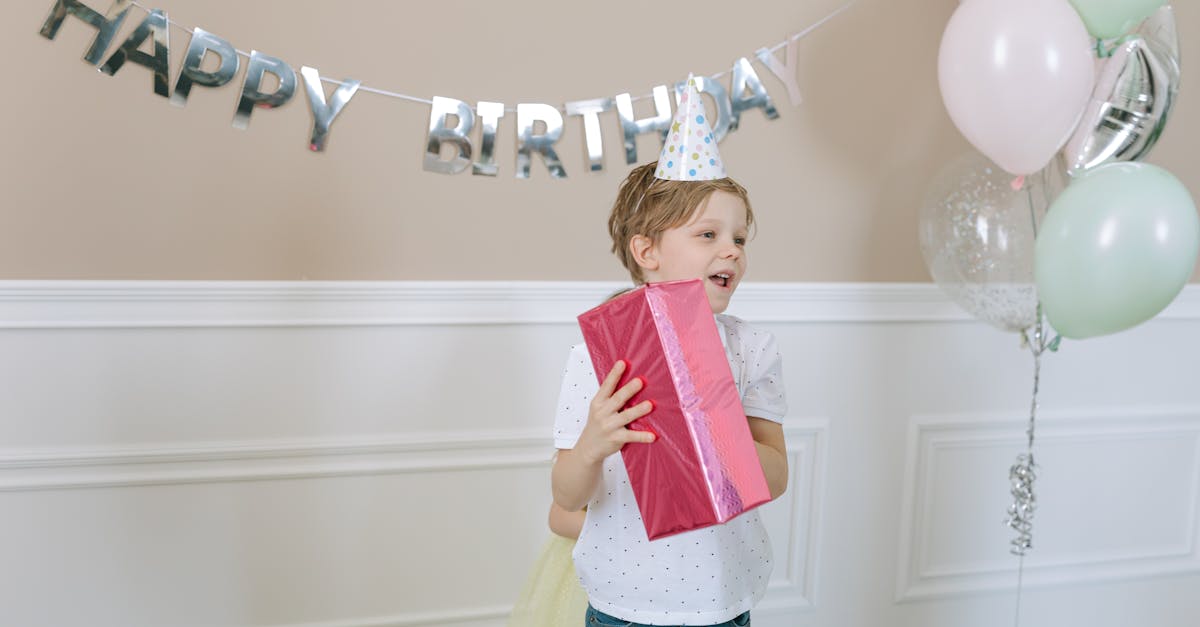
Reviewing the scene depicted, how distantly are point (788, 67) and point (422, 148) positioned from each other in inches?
29.3

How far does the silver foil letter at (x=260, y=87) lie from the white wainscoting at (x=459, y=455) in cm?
30

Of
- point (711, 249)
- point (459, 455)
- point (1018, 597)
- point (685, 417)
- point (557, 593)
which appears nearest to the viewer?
point (685, 417)

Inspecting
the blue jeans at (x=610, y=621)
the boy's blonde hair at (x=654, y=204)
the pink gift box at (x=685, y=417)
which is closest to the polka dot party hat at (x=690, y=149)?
the boy's blonde hair at (x=654, y=204)

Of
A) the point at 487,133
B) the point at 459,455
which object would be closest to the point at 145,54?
the point at 487,133

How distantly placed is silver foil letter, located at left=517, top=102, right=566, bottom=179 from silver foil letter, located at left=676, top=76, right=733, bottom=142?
9.9 inches

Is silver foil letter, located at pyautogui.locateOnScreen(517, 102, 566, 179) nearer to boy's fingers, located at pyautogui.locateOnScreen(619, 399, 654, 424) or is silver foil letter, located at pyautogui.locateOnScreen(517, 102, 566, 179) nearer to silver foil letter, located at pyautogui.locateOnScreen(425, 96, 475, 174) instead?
silver foil letter, located at pyautogui.locateOnScreen(425, 96, 475, 174)

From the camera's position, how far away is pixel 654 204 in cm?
132

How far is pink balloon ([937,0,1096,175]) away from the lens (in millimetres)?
1649

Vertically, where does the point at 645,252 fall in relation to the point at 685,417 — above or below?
above

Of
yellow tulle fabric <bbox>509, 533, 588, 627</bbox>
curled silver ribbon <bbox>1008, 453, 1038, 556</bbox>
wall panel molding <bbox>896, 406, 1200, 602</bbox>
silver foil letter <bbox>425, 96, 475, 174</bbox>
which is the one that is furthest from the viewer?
wall panel molding <bbox>896, 406, 1200, 602</bbox>

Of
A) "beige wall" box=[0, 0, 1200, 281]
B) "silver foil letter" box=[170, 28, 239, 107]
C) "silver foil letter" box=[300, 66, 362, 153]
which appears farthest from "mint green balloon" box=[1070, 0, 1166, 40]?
"silver foil letter" box=[170, 28, 239, 107]

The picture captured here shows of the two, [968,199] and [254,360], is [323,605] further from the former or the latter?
[968,199]

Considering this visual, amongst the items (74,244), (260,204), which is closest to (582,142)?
Answer: (260,204)

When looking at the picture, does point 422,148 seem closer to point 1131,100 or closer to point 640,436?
point 640,436
